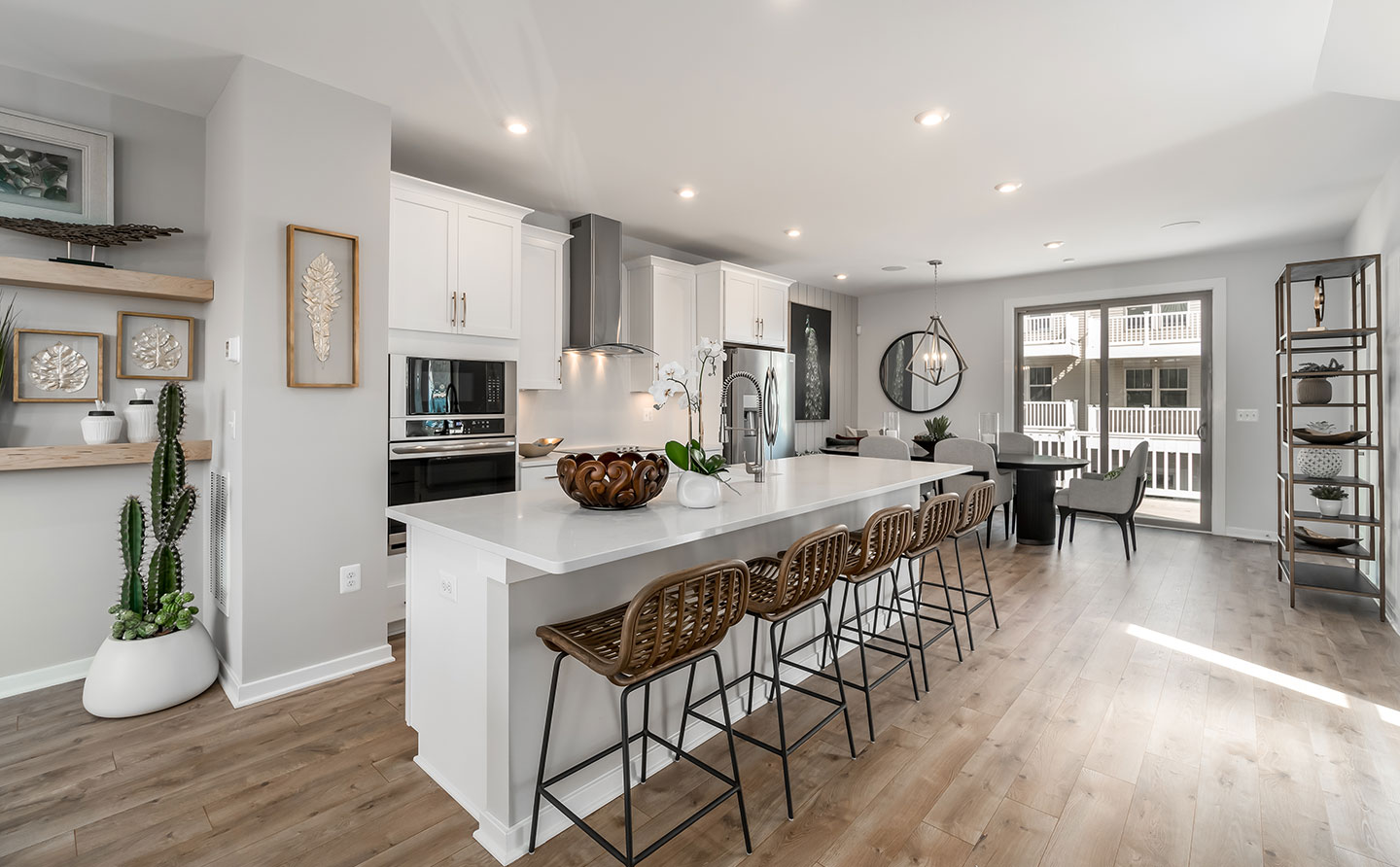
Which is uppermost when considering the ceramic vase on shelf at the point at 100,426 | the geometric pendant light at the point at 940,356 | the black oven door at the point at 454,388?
the geometric pendant light at the point at 940,356

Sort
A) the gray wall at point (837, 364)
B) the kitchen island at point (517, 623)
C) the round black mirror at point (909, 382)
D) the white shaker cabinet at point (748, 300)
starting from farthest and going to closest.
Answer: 1. the round black mirror at point (909, 382)
2. the gray wall at point (837, 364)
3. the white shaker cabinet at point (748, 300)
4. the kitchen island at point (517, 623)

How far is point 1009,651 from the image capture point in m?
3.19

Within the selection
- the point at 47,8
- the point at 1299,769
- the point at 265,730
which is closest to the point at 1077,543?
the point at 1299,769

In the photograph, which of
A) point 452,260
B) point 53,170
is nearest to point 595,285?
point 452,260

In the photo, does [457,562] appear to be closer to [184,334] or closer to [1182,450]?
[184,334]

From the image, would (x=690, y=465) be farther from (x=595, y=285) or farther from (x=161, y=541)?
(x=595, y=285)

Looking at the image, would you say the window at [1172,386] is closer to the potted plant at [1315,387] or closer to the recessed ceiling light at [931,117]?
the potted plant at [1315,387]

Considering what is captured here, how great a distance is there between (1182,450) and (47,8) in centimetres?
801

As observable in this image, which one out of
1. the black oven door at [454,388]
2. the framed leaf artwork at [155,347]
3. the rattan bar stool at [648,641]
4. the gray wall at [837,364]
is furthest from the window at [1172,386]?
the framed leaf artwork at [155,347]

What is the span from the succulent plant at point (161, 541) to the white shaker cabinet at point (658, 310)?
9.78 feet

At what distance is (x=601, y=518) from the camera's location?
6.57ft

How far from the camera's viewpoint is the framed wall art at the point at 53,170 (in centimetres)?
258

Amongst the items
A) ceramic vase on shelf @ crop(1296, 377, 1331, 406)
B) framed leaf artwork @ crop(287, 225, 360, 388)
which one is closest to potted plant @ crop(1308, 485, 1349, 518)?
ceramic vase on shelf @ crop(1296, 377, 1331, 406)

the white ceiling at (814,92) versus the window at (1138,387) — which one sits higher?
the white ceiling at (814,92)
